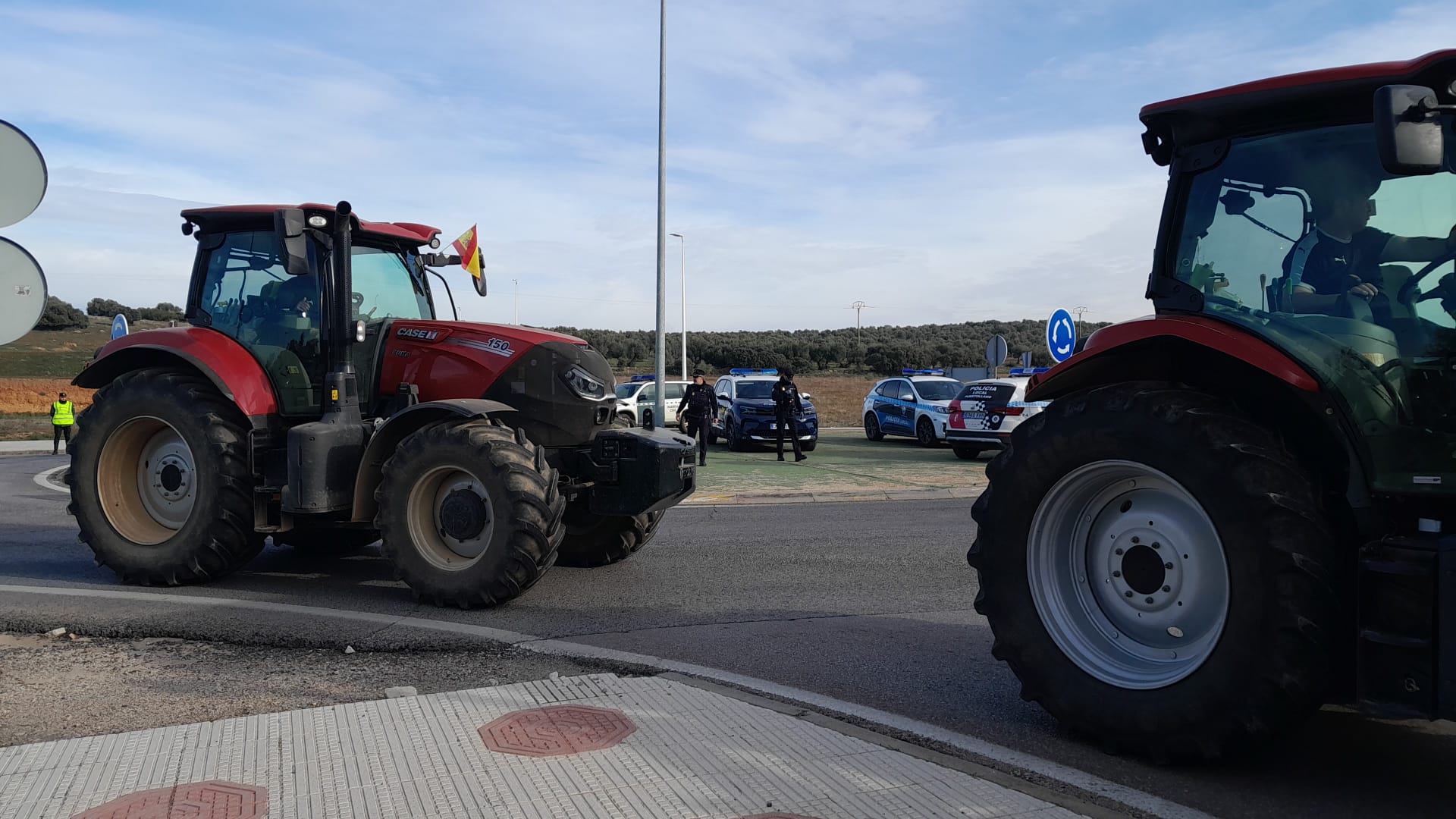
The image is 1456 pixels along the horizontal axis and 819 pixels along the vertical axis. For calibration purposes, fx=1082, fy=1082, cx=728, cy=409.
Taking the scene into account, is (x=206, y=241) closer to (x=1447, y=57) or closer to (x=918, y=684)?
(x=918, y=684)

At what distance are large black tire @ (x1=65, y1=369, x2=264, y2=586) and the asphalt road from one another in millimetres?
276

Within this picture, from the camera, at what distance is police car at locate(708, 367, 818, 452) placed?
2303cm

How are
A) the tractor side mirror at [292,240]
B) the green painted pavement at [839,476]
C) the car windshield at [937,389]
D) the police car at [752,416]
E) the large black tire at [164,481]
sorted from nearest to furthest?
the tractor side mirror at [292,240] → the large black tire at [164,481] → the green painted pavement at [839,476] → the police car at [752,416] → the car windshield at [937,389]

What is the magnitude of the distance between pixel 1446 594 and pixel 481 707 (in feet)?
11.8

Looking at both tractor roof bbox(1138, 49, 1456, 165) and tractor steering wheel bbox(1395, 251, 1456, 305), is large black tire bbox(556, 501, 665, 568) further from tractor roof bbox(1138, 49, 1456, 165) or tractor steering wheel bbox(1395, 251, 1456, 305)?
tractor steering wheel bbox(1395, 251, 1456, 305)

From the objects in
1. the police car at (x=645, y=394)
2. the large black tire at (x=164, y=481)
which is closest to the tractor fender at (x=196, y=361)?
the large black tire at (x=164, y=481)

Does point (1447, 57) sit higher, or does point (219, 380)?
point (1447, 57)

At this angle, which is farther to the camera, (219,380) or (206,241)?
(206,241)

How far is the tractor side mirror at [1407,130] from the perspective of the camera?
332cm

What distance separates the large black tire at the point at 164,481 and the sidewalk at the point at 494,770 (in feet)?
11.8

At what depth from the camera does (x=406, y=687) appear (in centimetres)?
504

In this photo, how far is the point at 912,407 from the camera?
2566 cm

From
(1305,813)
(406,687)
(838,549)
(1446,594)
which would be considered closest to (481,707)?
(406,687)

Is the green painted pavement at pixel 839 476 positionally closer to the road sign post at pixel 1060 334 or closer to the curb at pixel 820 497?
the curb at pixel 820 497
